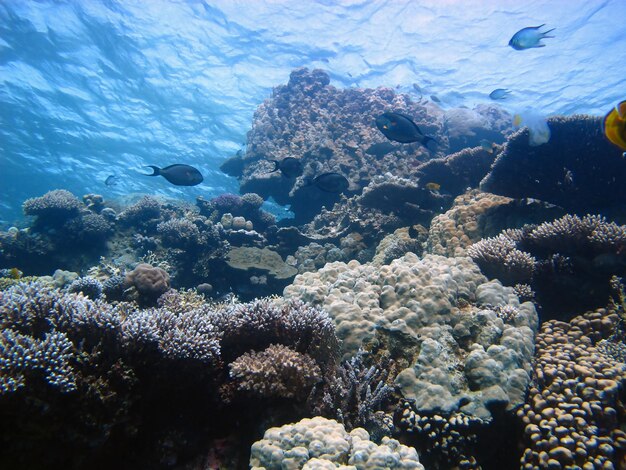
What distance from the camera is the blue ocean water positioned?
54.1 ft

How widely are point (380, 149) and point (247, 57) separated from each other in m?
11.9

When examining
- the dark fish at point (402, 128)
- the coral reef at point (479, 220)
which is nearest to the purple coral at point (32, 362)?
the dark fish at point (402, 128)

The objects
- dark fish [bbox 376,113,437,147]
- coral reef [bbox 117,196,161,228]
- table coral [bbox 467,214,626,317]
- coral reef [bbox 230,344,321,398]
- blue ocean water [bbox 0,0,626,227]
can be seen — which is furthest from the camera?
blue ocean water [bbox 0,0,626,227]

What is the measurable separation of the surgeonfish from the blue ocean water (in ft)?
45.1

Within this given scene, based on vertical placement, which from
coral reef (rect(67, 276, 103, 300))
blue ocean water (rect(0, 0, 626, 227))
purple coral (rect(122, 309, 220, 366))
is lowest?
purple coral (rect(122, 309, 220, 366))

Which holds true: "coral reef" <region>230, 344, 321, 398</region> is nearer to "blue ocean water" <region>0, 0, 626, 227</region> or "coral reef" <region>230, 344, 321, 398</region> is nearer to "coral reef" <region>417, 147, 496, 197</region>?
"coral reef" <region>417, 147, 496, 197</region>

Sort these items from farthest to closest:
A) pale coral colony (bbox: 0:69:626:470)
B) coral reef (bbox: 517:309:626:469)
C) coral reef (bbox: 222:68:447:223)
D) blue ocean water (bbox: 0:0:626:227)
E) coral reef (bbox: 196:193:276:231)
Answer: blue ocean water (bbox: 0:0:626:227) < coral reef (bbox: 222:68:447:223) < coral reef (bbox: 196:193:276:231) < coral reef (bbox: 517:309:626:469) < pale coral colony (bbox: 0:69:626:470)

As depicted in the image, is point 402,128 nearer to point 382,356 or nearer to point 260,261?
point 382,356

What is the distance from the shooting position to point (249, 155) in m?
16.0

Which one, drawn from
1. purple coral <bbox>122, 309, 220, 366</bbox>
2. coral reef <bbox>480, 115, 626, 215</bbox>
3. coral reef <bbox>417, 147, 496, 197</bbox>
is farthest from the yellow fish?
coral reef <bbox>417, 147, 496, 197</bbox>

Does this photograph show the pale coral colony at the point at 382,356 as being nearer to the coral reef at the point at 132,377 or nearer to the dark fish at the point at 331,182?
the coral reef at the point at 132,377

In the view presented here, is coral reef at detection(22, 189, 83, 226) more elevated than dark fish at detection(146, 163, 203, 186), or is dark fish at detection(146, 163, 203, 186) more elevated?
coral reef at detection(22, 189, 83, 226)

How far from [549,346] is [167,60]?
23.8 metres

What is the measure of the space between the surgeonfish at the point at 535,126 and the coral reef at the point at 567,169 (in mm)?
549
